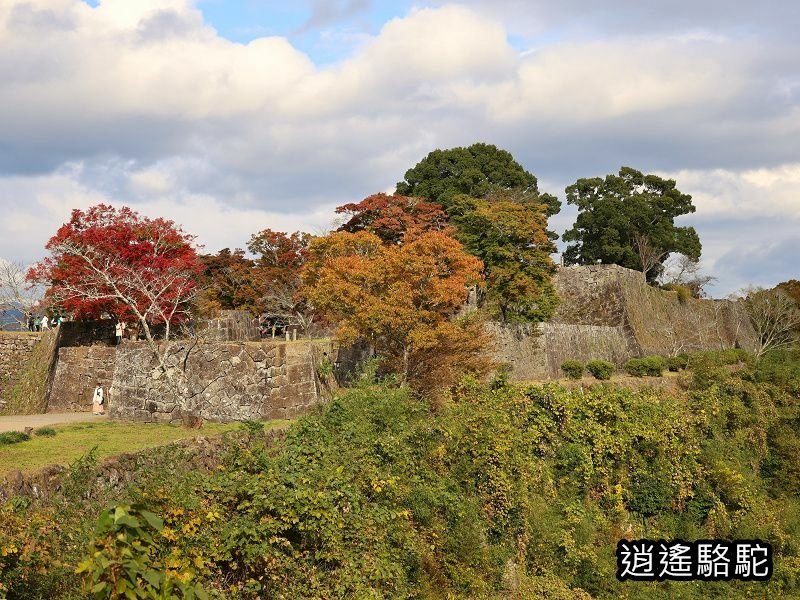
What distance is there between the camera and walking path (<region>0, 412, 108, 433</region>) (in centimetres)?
1894

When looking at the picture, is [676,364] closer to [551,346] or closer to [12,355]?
[551,346]

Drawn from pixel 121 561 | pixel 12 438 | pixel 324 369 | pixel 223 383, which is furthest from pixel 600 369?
pixel 121 561

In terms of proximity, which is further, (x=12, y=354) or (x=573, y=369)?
(x=573, y=369)

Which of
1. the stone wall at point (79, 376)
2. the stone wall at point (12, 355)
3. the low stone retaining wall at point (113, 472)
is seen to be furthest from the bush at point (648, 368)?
the low stone retaining wall at point (113, 472)

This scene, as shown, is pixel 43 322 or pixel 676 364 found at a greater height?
pixel 43 322

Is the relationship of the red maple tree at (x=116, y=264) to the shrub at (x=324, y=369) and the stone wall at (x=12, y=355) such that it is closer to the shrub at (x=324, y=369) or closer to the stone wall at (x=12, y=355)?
the stone wall at (x=12, y=355)

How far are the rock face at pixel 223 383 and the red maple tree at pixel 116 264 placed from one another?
4718 millimetres

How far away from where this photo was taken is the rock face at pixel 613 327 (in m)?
31.2

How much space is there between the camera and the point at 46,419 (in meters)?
20.8

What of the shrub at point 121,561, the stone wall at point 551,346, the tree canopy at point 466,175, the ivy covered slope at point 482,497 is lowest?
the ivy covered slope at point 482,497

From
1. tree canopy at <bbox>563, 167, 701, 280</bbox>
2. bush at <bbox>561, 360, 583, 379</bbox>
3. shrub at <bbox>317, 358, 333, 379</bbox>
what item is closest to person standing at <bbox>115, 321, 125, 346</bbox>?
shrub at <bbox>317, 358, 333, 379</bbox>

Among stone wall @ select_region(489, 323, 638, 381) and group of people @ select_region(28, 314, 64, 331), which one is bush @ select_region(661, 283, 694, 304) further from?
group of people @ select_region(28, 314, 64, 331)

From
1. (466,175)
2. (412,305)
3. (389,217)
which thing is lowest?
(412,305)

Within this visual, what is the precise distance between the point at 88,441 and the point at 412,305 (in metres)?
9.52
